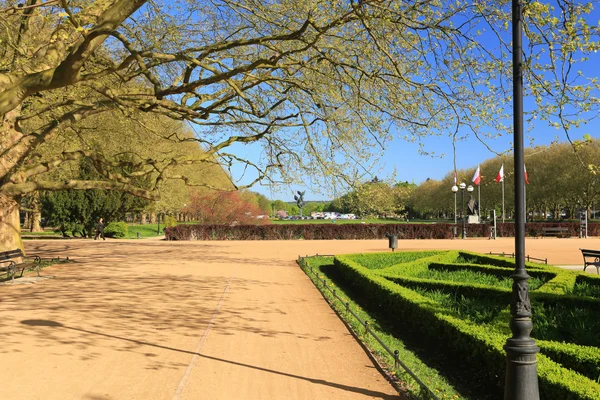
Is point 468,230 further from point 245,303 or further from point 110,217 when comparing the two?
point 245,303

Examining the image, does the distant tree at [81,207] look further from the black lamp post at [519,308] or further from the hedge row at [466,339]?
the black lamp post at [519,308]

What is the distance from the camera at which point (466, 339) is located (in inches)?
227

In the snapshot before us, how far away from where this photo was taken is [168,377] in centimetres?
542

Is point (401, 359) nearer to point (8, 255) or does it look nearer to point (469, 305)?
point (469, 305)

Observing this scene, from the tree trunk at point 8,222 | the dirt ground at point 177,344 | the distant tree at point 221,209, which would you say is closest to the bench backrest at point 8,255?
the dirt ground at point 177,344

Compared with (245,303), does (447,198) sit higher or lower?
higher

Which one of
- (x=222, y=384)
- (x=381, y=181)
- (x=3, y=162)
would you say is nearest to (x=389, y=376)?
(x=222, y=384)

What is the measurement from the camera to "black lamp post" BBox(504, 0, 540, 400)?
3.96 metres

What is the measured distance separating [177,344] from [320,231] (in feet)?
106

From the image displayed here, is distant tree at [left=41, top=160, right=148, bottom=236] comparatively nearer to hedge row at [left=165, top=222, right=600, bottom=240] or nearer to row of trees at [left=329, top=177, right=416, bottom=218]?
hedge row at [left=165, top=222, right=600, bottom=240]

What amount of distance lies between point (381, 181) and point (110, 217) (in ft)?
100

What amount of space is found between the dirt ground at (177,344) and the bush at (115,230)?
2934 cm

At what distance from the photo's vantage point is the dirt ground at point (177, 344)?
5.13 meters

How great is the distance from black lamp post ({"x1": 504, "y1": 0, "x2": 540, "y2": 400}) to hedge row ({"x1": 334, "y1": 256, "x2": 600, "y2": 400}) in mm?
346
